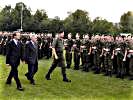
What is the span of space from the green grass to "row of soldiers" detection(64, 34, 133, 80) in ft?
3.11

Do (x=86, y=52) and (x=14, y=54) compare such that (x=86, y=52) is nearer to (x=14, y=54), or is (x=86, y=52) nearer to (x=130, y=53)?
(x=130, y=53)

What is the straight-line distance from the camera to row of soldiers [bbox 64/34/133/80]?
20469 mm

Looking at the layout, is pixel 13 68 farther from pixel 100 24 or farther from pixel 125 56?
pixel 100 24

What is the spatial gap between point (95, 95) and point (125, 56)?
18.1 ft

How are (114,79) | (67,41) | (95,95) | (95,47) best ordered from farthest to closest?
(67,41) < (95,47) < (114,79) < (95,95)

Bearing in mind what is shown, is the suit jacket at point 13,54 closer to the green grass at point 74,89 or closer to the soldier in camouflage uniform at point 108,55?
the green grass at point 74,89

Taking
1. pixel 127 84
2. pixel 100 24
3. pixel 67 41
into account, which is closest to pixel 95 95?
pixel 127 84

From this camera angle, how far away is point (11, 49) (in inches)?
616

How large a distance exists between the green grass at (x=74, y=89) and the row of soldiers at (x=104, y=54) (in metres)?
0.95

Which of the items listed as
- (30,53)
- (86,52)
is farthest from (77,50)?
(30,53)

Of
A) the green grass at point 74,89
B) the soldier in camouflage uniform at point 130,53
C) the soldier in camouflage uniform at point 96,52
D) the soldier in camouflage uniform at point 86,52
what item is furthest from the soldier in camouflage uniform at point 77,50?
the soldier in camouflage uniform at point 130,53

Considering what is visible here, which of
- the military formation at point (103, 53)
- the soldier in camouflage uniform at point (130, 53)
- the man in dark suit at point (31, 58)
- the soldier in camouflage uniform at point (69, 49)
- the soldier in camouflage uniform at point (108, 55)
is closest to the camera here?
the man in dark suit at point (31, 58)

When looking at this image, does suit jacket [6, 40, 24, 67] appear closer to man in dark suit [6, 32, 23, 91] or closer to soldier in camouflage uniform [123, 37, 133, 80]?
man in dark suit [6, 32, 23, 91]

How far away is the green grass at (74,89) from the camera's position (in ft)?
47.4
